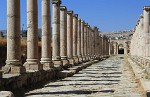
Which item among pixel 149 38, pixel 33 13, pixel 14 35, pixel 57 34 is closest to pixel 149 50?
pixel 149 38

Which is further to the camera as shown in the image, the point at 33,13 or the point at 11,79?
the point at 33,13

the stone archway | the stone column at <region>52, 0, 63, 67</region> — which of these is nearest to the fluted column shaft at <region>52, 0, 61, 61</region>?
the stone column at <region>52, 0, 63, 67</region>

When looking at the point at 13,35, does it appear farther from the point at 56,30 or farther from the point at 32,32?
the point at 56,30

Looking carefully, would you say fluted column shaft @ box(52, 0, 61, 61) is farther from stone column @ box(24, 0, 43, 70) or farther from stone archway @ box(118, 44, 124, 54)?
stone archway @ box(118, 44, 124, 54)

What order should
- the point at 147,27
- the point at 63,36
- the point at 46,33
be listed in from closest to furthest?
the point at 46,33, the point at 63,36, the point at 147,27

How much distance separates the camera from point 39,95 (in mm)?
13047

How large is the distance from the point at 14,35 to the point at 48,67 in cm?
612

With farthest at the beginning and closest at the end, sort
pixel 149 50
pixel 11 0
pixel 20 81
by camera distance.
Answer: pixel 149 50 < pixel 11 0 < pixel 20 81

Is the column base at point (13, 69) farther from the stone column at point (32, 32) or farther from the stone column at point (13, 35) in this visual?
the stone column at point (32, 32)

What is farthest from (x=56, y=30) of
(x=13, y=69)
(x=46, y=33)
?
(x=13, y=69)

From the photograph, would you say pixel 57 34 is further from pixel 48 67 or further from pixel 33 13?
pixel 33 13

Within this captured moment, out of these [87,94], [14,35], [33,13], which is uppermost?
[33,13]

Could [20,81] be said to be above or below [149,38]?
below

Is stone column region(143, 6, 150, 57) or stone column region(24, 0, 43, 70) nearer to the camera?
stone column region(24, 0, 43, 70)
